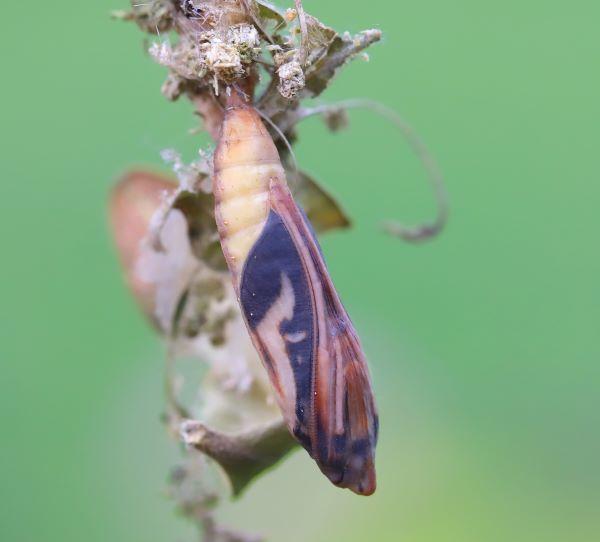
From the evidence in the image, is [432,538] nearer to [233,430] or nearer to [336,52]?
[233,430]

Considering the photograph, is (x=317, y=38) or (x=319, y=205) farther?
(x=319, y=205)

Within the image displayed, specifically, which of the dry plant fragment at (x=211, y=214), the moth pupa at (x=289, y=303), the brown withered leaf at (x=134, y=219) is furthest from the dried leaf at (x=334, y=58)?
the brown withered leaf at (x=134, y=219)

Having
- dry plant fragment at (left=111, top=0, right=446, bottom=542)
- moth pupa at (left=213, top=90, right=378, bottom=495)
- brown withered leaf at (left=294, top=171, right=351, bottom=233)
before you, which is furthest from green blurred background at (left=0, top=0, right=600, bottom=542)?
moth pupa at (left=213, top=90, right=378, bottom=495)

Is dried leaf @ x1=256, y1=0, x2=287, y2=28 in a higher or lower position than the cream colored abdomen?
higher

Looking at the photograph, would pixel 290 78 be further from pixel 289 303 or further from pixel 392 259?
pixel 392 259

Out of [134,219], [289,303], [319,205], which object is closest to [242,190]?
[289,303]

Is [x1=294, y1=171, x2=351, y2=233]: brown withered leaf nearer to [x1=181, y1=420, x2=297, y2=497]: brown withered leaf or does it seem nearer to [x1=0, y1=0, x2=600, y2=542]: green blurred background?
[x1=181, y1=420, x2=297, y2=497]: brown withered leaf

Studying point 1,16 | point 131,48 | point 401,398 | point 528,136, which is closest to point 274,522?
point 401,398
